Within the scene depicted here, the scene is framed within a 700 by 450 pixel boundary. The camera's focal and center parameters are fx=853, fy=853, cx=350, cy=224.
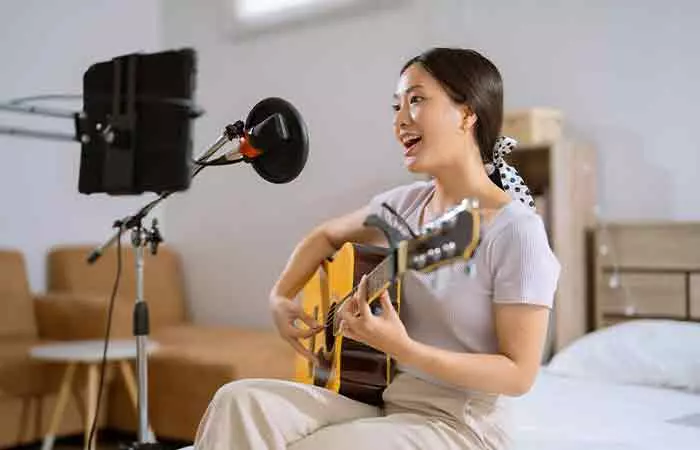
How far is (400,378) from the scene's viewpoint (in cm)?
140

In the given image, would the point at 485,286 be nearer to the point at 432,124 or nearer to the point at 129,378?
the point at 432,124

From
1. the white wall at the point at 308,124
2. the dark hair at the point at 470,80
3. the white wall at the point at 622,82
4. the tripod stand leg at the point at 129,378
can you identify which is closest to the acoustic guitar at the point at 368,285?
the dark hair at the point at 470,80

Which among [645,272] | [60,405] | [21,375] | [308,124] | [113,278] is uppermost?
[308,124]

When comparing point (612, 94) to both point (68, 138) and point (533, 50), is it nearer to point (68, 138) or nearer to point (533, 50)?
point (533, 50)

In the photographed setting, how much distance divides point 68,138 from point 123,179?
0.15m

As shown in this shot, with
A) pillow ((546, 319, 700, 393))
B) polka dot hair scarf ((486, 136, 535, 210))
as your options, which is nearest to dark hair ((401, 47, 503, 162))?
polka dot hair scarf ((486, 136, 535, 210))

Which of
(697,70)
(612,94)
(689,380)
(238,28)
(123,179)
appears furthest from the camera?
(238,28)

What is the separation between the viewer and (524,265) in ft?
4.14

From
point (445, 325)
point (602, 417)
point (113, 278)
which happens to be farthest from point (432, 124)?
point (113, 278)

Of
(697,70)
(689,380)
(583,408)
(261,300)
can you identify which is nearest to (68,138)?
(583,408)

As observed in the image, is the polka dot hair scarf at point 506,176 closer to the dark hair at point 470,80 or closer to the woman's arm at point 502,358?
the dark hair at point 470,80

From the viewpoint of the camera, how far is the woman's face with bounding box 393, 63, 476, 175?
4.61 ft

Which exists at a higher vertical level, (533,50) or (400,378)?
(533,50)

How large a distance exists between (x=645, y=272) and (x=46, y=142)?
9.08 ft
